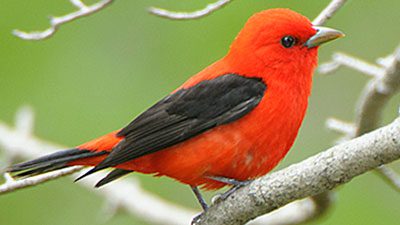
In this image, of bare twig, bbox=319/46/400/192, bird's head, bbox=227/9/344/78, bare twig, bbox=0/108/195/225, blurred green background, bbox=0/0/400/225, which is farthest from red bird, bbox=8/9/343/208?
blurred green background, bbox=0/0/400/225

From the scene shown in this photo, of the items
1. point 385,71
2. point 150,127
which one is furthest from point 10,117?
point 385,71

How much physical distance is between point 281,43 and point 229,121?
635mm

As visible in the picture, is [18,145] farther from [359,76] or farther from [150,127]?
[359,76]

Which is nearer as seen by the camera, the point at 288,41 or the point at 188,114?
the point at 188,114

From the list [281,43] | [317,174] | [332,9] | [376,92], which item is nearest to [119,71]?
[281,43]

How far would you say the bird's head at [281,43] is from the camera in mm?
5863

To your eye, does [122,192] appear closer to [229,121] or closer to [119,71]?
[119,71]

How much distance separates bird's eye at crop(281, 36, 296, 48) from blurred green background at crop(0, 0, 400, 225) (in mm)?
2572

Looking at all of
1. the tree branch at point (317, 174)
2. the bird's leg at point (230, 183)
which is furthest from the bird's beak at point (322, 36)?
the tree branch at point (317, 174)

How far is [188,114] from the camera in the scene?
5.77m

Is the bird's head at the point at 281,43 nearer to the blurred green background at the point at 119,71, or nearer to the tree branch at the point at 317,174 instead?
the tree branch at the point at 317,174

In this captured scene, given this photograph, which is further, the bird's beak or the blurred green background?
the blurred green background

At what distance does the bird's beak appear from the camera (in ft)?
18.9

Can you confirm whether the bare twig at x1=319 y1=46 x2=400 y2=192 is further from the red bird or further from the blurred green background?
the blurred green background
